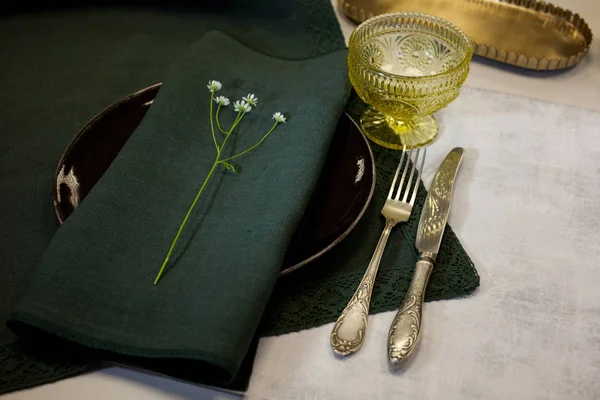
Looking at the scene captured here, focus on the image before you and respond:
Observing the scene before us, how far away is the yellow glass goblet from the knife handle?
0.70 ft

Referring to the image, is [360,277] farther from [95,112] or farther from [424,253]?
[95,112]

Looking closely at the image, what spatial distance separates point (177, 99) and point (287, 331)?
1.01 ft

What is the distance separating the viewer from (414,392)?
536 millimetres

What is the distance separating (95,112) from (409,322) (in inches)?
19.9

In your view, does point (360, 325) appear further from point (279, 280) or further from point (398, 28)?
point (398, 28)

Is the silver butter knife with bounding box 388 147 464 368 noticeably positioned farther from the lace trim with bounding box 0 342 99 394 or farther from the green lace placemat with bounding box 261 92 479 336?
the lace trim with bounding box 0 342 99 394

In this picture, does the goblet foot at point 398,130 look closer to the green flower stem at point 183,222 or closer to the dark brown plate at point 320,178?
the dark brown plate at point 320,178

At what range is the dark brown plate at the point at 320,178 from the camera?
602mm

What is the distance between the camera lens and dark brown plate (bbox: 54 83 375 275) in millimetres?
602

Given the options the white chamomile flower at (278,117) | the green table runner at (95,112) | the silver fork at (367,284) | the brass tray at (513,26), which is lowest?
the green table runner at (95,112)

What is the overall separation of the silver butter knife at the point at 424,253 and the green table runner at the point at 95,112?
0.06ft

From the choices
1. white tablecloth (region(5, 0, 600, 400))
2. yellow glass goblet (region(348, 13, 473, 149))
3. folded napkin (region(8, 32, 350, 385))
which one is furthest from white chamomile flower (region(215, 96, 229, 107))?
white tablecloth (region(5, 0, 600, 400))

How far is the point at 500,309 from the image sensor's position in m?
0.60

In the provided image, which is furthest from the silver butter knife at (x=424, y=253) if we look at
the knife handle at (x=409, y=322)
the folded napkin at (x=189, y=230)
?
the folded napkin at (x=189, y=230)
